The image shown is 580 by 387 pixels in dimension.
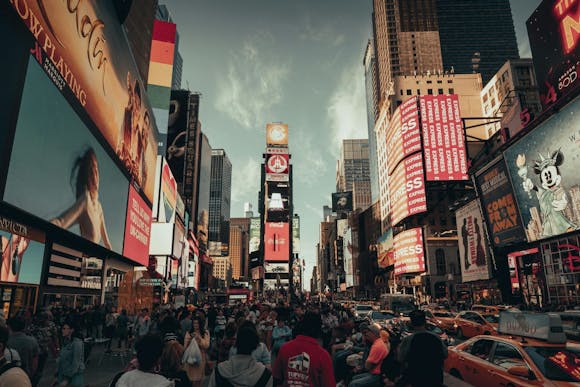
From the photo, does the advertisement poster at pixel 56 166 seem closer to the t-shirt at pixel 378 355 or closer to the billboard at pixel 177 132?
the t-shirt at pixel 378 355

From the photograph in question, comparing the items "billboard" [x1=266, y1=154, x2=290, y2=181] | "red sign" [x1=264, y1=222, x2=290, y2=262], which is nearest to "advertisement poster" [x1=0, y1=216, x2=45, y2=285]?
"red sign" [x1=264, y1=222, x2=290, y2=262]

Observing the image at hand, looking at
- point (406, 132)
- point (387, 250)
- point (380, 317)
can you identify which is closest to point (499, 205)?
point (380, 317)

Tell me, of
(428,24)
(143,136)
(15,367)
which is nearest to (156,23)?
(143,136)

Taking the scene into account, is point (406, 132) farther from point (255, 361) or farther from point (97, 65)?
point (255, 361)

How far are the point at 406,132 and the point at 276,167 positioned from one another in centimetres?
5610

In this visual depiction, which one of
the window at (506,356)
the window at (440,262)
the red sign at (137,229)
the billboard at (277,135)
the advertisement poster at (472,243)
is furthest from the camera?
the billboard at (277,135)

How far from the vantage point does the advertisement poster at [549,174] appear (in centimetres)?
2144

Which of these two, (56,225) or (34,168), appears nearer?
(34,168)

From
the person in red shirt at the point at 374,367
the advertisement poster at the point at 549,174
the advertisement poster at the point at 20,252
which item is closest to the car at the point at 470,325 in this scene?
the advertisement poster at the point at 549,174

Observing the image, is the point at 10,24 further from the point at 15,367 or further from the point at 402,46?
the point at 402,46

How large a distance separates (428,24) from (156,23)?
3993 inches

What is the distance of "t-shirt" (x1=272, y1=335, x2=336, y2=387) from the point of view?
3.94 meters

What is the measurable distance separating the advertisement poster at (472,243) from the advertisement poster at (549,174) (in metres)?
10.7

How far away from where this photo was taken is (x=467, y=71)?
179250 mm
